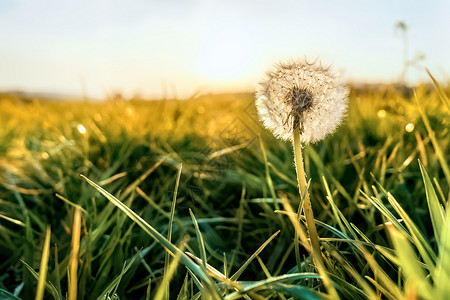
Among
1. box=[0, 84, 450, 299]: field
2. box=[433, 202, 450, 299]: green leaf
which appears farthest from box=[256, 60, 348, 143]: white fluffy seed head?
box=[433, 202, 450, 299]: green leaf

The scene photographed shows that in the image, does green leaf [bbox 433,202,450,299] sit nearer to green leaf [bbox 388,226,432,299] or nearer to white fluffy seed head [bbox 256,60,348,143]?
green leaf [bbox 388,226,432,299]

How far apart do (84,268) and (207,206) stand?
2.01 feet

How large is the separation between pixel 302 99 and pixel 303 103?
11 mm

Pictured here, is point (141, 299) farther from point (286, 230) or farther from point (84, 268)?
point (286, 230)

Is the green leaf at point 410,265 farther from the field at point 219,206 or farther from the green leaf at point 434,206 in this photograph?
the green leaf at point 434,206

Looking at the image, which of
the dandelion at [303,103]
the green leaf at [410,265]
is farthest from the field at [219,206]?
the dandelion at [303,103]

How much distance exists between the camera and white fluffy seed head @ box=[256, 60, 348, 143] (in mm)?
753

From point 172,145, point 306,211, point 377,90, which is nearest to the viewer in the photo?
Result: point 306,211

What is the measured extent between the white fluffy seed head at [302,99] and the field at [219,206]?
0.13 m

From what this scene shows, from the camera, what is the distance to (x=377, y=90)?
10.9 feet

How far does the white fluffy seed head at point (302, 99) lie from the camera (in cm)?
75

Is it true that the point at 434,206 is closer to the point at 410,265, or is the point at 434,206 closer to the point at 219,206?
the point at 410,265

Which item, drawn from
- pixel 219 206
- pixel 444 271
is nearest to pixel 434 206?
pixel 444 271

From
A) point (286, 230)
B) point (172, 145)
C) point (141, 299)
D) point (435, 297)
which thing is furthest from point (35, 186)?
point (435, 297)
